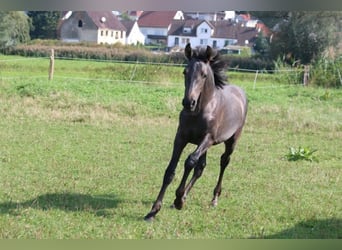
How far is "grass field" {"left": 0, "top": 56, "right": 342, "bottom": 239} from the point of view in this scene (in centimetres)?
429

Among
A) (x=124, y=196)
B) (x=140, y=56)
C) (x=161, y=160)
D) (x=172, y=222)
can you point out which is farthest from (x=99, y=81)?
(x=172, y=222)

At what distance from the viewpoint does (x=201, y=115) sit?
439 centimetres

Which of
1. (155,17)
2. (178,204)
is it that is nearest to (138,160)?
(178,204)

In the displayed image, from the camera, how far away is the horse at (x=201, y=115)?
3912mm

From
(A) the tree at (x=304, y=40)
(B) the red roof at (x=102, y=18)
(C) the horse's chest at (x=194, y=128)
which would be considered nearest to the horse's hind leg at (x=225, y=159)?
(C) the horse's chest at (x=194, y=128)

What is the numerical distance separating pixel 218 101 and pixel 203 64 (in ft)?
2.42

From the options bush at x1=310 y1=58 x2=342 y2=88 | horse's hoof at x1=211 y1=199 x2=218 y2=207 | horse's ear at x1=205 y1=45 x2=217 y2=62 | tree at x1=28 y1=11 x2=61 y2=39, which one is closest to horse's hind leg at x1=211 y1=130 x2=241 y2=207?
horse's hoof at x1=211 y1=199 x2=218 y2=207

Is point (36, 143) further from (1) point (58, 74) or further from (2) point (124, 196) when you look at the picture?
(1) point (58, 74)

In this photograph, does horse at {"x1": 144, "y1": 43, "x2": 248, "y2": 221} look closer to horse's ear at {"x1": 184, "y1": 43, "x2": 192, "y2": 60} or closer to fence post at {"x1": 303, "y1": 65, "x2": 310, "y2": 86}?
horse's ear at {"x1": 184, "y1": 43, "x2": 192, "y2": 60}

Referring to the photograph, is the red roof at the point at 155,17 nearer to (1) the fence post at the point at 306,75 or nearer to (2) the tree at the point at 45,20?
(2) the tree at the point at 45,20

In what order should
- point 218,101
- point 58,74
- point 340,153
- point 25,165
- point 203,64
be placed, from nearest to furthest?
point 203,64 < point 218,101 < point 25,165 < point 340,153 < point 58,74

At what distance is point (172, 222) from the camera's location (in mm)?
4324

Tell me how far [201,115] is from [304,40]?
11776 millimetres

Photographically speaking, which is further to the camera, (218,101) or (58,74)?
(58,74)
